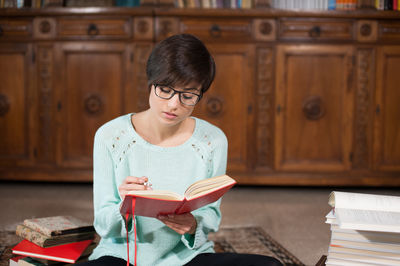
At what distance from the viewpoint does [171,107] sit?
3.40 feet

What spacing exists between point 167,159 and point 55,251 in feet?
1.62

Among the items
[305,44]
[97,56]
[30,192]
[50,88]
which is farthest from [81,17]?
[305,44]

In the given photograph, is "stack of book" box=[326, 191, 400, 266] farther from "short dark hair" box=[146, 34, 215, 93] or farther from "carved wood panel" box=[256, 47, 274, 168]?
"carved wood panel" box=[256, 47, 274, 168]

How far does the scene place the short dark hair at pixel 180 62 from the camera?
99cm

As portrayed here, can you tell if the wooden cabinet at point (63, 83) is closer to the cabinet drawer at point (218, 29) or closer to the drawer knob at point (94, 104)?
the drawer knob at point (94, 104)

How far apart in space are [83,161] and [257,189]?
1.19m

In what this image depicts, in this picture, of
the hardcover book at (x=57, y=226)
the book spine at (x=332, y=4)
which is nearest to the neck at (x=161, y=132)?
the hardcover book at (x=57, y=226)

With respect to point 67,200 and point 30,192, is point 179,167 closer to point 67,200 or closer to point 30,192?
point 67,200

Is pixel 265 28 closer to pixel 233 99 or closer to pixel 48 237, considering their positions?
pixel 233 99

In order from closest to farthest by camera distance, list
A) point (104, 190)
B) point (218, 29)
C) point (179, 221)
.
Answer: point (179, 221), point (104, 190), point (218, 29)

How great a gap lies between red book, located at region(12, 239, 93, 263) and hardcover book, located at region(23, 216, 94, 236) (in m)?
0.04

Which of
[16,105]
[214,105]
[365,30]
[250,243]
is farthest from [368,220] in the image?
[16,105]

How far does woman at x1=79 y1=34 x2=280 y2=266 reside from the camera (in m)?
1.01

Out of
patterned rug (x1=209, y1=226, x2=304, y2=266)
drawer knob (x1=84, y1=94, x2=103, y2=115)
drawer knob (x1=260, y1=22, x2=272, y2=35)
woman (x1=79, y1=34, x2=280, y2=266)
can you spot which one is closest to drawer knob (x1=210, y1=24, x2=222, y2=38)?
drawer knob (x1=260, y1=22, x2=272, y2=35)
